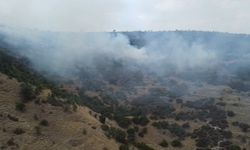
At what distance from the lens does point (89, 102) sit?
4788 inches

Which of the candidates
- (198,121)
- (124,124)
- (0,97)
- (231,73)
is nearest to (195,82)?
(231,73)

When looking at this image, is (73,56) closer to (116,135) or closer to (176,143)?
(176,143)

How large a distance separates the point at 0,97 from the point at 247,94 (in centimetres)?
8494

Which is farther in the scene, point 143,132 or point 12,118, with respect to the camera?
point 143,132

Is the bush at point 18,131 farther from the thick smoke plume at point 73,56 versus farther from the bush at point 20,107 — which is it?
the thick smoke plume at point 73,56

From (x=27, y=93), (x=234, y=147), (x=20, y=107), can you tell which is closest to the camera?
(x=20, y=107)

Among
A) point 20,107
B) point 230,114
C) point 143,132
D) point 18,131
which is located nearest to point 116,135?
point 143,132

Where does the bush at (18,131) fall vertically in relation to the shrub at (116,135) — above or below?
above

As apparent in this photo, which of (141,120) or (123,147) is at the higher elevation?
(141,120)

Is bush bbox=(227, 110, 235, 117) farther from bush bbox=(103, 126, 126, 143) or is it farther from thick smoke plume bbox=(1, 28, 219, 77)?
thick smoke plume bbox=(1, 28, 219, 77)

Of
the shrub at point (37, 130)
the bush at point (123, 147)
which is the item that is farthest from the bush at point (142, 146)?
the shrub at point (37, 130)

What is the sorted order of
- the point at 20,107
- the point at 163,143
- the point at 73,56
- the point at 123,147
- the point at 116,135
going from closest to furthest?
the point at 123,147 < the point at 20,107 < the point at 116,135 < the point at 163,143 < the point at 73,56

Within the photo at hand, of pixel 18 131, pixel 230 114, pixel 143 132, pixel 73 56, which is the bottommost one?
pixel 143 132

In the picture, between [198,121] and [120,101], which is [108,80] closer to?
[120,101]
